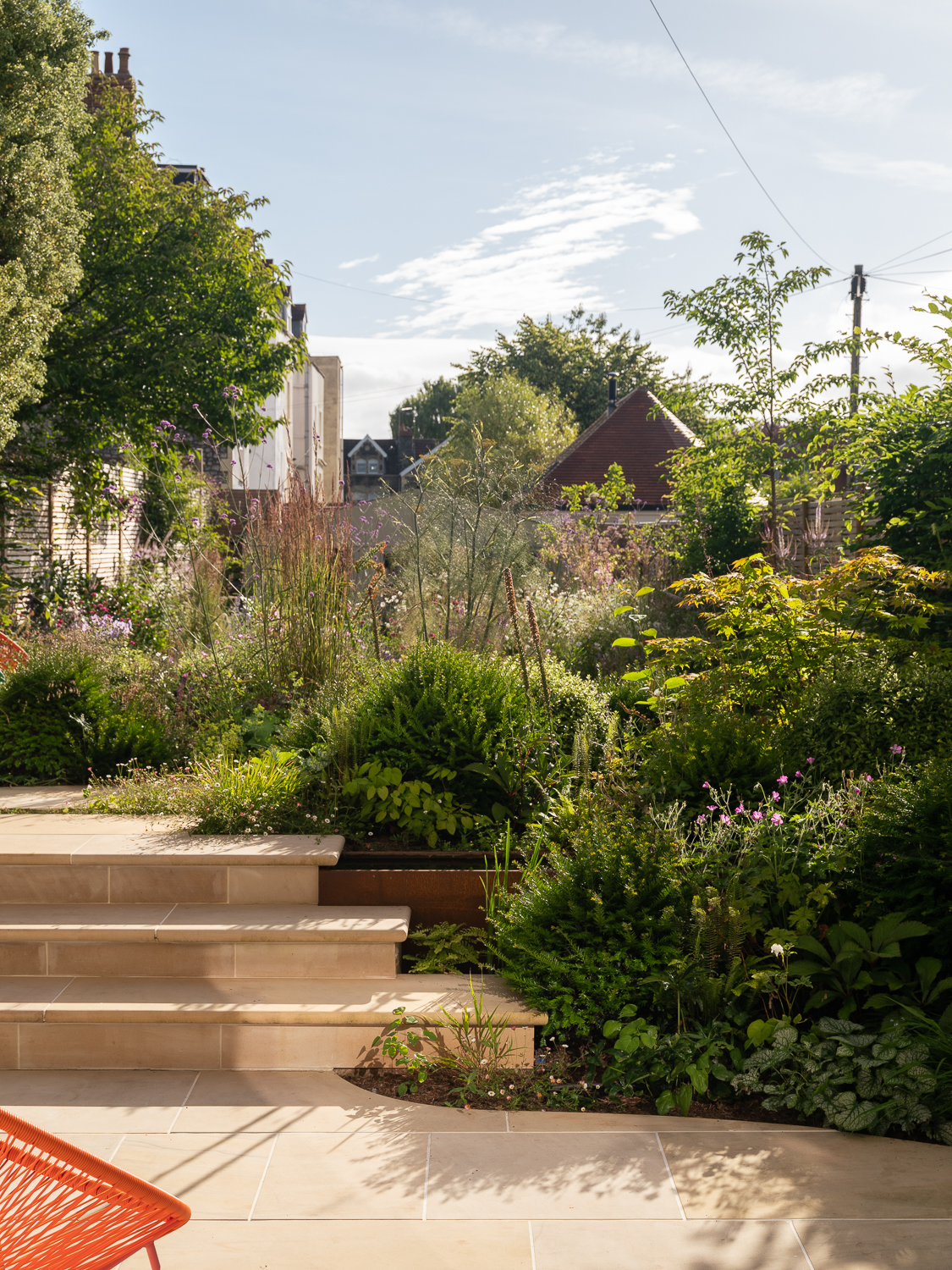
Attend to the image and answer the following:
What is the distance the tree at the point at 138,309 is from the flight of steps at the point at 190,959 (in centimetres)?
658

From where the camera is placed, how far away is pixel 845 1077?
287cm

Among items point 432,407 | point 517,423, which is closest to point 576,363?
point 517,423

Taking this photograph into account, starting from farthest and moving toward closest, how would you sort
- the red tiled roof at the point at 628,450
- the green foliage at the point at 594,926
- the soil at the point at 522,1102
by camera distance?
the red tiled roof at the point at 628,450 → the green foliage at the point at 594,926 → the soil at the point at 522,1102

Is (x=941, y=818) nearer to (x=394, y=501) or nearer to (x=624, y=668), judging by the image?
(x=624, y=668)

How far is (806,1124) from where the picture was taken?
287 centimetres

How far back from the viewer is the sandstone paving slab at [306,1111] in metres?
2.85

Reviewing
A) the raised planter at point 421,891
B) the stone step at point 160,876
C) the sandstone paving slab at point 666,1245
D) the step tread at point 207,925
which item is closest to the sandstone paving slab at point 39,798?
the stone step at point 160,876

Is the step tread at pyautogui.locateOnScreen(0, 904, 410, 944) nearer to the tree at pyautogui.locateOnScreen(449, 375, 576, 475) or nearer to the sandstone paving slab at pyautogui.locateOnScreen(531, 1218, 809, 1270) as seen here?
the sandstone paving slab at pyautogui.locateOnScreen(531, 1218, 809, 1270)

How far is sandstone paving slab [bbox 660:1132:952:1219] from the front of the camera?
2.44 meters

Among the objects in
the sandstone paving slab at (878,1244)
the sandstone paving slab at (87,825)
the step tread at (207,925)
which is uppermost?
Result: the sandstone paving slab at (87,825)

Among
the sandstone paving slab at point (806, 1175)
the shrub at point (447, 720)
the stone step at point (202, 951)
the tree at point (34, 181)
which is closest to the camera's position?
the sandstone paving slab at point (806, 1175)

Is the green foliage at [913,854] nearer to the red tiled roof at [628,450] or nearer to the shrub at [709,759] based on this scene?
the shrub at [709,759]

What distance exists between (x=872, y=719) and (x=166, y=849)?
3094mm

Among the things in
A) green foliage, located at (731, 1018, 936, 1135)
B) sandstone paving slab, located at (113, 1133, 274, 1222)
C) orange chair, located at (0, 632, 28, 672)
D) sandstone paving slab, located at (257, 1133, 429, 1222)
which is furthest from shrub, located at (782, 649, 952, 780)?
orange chair, located at (0, 632, 28, 672)
